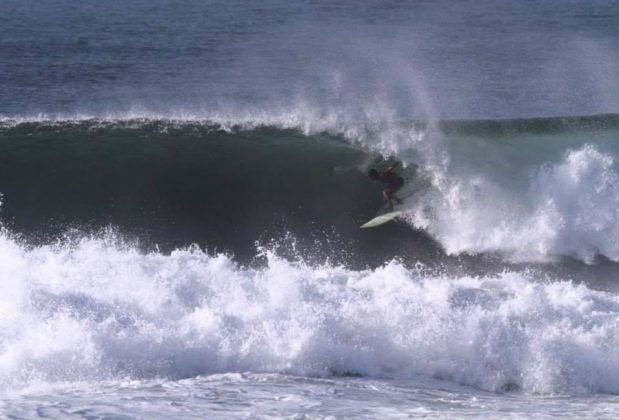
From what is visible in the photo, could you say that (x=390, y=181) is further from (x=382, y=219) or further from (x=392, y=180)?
(x=382, y=219)

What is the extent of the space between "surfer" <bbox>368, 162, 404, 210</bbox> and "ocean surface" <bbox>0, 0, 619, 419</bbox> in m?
0.32

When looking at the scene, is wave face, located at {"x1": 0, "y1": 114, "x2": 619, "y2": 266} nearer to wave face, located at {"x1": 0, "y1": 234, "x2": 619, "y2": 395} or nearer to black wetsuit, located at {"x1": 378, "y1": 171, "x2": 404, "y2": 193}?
black wetsuit, located at {"x1": 378, "y1": 171, "x2": 404, "y2": 193}

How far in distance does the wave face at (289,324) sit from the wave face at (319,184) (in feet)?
7.56

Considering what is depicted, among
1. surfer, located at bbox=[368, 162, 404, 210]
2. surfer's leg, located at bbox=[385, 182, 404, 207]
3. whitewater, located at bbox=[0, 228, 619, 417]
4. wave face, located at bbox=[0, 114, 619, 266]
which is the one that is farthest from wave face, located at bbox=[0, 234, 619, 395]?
surfer's leg, located at bbox=[385, 182, 404, 207]

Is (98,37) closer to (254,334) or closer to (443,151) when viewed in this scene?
(443,151)

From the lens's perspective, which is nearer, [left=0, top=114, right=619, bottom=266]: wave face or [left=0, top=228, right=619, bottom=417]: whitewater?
[left=0, top=228, right=619, bottom=417]: whitewater

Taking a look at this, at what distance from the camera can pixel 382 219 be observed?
762 inches

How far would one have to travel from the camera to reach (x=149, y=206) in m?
19.8

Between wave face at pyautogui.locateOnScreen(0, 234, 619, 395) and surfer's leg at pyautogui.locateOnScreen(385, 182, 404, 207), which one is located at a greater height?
surfer's leg at pyautogui.locateOnScreen(385, 182, 404, 207)

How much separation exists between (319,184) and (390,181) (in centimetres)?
208

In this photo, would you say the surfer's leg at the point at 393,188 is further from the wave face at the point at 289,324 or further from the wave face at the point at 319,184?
the wave face at the point at 289,324

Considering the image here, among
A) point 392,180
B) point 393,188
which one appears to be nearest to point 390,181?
point 392,180

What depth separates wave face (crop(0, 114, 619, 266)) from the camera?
62.1 ft

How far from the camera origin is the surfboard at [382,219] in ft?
63.3
